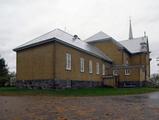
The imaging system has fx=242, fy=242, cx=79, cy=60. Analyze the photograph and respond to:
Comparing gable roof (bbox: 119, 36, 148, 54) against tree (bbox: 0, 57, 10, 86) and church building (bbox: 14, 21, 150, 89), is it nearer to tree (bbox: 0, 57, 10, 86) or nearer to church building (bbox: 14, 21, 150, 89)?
church building (bbox: 14, 21, 150, 89)

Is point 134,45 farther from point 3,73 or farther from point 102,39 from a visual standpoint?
point 3,73

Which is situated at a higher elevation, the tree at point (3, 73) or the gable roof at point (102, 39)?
the gable roof at point (102, 39)

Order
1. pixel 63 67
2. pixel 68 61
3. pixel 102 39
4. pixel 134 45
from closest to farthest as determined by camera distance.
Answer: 1. pixel 63 67
2. pixel 68 61
3. pixel 102 39
4. pixel 134 45

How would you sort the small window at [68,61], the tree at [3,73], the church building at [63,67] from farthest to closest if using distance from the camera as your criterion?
1. the tree at [3,73]
2. the small window at [68,61]
3. the church building at [63,67]

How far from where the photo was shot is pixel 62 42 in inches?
969

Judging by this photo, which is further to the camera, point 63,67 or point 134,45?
point 134,45

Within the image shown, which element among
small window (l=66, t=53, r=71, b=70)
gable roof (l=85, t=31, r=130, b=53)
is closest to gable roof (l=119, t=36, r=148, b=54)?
gable roof (l=85, t=31, r=130, b=53)

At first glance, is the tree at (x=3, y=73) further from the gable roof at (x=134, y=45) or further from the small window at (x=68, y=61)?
the gable roof at (x=134, y=45)

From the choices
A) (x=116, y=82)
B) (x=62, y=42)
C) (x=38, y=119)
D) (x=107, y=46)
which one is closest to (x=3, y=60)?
(x=107, y=46)

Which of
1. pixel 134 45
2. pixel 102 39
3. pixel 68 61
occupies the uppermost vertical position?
pixel 102 39

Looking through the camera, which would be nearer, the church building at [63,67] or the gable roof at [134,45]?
the church building at [63,67]

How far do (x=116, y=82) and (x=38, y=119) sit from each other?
93.5 ft

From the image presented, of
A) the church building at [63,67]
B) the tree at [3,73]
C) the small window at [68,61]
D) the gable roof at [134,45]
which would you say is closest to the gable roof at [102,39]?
the church building at [63,67]

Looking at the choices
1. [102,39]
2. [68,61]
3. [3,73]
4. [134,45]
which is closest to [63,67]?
[68,61]
